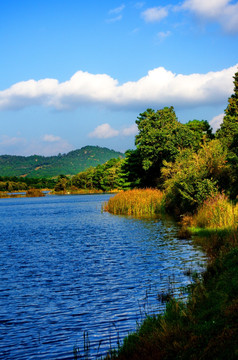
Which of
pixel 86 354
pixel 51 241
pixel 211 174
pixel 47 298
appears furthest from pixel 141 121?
pixel 86 354

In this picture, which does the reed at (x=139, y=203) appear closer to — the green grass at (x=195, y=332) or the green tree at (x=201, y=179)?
the green tree at (x=201, y=179)

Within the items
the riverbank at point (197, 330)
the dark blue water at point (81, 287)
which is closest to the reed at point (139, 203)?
the dark blue water at point (81, 287)

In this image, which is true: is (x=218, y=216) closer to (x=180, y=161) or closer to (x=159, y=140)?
(x=180, y=161)

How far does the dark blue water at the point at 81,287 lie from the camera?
916cm

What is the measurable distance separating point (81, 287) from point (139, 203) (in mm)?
29596

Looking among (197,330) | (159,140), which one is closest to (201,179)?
(197,330)

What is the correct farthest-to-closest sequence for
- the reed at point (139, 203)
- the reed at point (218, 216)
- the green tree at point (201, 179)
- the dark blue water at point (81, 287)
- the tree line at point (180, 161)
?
the reed at point (139, 203) < the tree line at point (180, 161) < the green tree at point (201, 179) < the reed at point (218, 216) < the dark blue water at point (81, 287)

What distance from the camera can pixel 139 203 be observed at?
1698 inches

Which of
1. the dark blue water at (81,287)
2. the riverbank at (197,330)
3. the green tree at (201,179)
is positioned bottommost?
the dark blue water at (81,287)

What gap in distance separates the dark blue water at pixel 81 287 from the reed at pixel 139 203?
16.0 m

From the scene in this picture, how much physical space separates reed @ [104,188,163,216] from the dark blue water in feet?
52.3

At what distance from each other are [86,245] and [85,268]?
7.10 meters

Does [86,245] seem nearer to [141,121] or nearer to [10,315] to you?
[10,315]

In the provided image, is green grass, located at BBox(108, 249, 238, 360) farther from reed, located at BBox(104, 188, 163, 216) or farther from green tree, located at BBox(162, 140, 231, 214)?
reed, located at BBox(104, 188, 163, 216)
